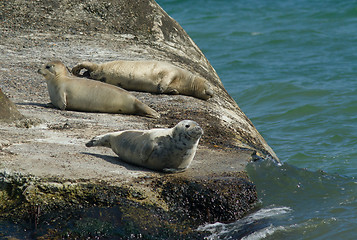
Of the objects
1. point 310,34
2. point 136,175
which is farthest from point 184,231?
point 310,34

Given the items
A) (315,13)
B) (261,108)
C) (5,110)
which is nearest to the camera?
(5,110)

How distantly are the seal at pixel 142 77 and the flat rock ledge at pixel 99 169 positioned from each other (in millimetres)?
193

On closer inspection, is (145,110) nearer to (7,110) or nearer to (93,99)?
(93,99)

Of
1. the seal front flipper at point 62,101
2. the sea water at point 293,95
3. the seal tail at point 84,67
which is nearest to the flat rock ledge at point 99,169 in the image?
the seal front flipper at point 62,101

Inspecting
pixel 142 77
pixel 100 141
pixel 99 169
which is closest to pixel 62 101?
pixel 142 77

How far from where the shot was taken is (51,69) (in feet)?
25.3

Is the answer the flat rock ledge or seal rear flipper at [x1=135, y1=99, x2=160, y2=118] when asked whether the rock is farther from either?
seal rear flipper at [x1=135, y1=99, x2=160, y2=118]

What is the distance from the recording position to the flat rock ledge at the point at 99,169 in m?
4.91

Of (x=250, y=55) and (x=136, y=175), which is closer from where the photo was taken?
(x=136, y=175)

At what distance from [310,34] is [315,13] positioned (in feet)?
10.2

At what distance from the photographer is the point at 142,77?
8.63 metres

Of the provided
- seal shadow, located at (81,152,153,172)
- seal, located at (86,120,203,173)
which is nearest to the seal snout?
seal shadow, located at (81,152,153,172)

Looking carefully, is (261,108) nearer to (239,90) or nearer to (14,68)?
(239,90)

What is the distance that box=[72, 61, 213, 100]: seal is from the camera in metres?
8.62
